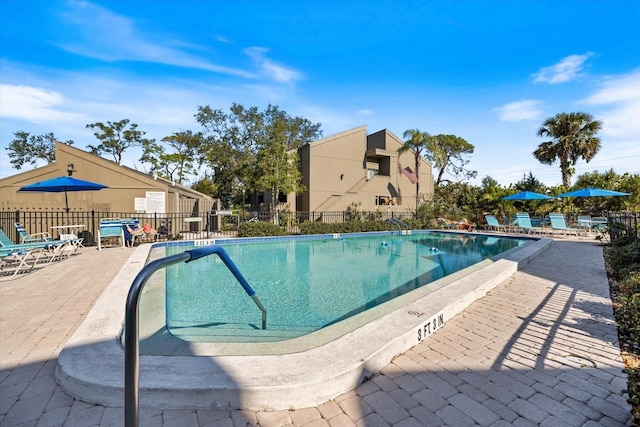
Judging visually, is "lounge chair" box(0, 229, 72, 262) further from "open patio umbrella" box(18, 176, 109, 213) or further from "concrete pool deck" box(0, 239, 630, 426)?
"open patio umbrella" box(18, 176, 109, 213)

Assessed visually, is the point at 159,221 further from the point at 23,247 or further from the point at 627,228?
the point at 627,228

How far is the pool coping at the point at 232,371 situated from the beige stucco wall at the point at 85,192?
1244 cm

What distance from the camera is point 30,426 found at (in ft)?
6.12

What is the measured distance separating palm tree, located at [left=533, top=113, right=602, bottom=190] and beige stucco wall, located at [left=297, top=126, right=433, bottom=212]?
9343 mm

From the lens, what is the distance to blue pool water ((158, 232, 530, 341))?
182 inches

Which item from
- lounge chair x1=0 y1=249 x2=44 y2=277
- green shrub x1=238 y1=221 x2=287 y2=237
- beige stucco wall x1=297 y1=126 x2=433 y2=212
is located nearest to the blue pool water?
green shrub x1=238 y1=221 x2=287 y2=237

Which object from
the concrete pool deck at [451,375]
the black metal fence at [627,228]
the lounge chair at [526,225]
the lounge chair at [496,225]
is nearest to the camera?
the concrete pool deck at [451,375]

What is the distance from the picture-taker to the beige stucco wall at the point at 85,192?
12.5 meters

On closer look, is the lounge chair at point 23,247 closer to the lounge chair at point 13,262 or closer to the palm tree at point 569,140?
the lounge chair at point 13,262

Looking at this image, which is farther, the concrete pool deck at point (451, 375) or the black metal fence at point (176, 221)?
the black metal fence at point (176, 221)

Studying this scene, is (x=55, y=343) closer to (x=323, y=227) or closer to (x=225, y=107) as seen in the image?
(x=323, y=227)

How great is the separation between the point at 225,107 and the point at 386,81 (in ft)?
61.5

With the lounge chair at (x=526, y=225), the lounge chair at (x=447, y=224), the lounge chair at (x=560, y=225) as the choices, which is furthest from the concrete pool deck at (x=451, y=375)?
the lounge chair at (x=447, y=224)

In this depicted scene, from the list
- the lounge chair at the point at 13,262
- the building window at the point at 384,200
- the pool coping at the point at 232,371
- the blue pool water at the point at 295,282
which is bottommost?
the blue pool water at the point at 295,282
